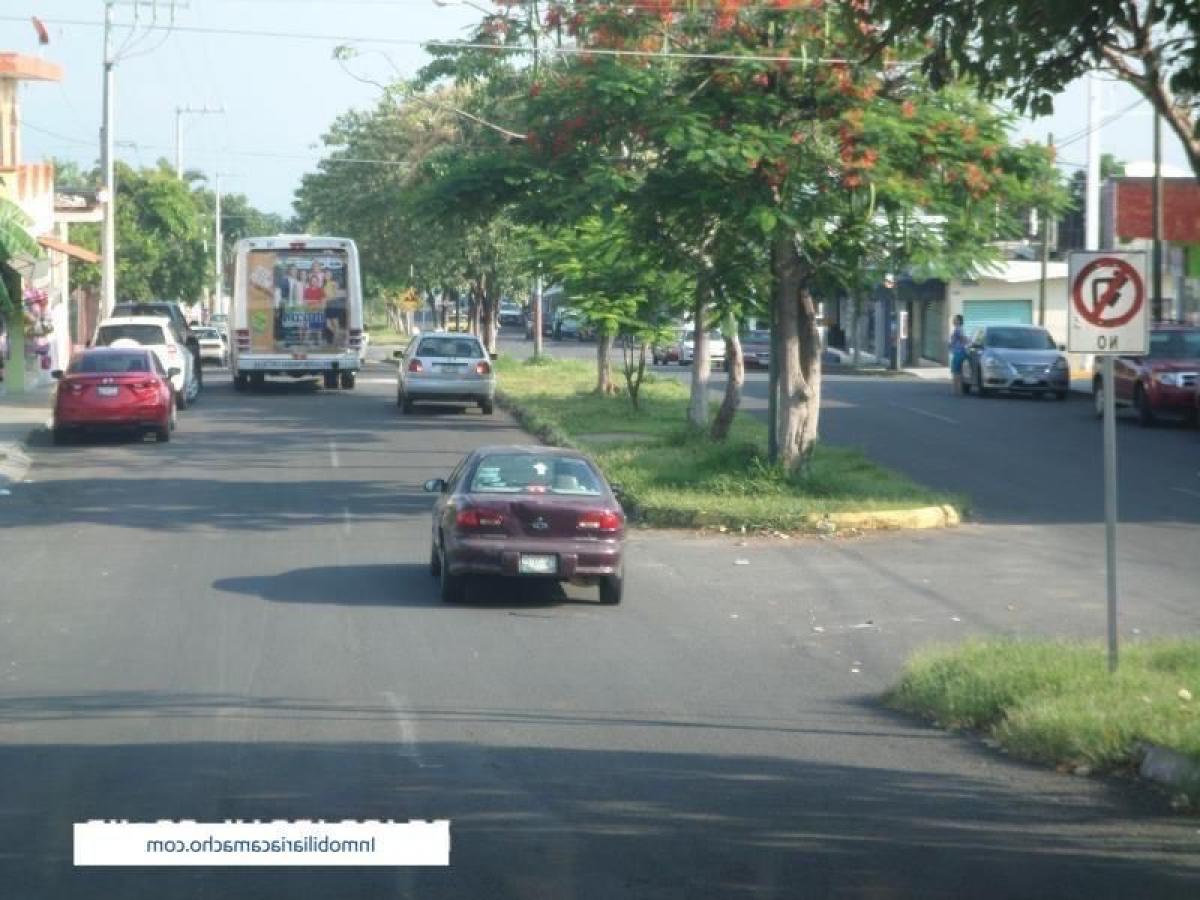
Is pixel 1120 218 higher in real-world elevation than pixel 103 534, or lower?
higher

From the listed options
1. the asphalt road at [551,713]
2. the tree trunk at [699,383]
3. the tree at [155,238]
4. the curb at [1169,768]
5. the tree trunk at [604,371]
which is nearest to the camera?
the asphalt road at [551,713]

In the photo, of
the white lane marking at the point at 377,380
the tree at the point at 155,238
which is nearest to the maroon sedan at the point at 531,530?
the white lane marking at the point at 377,380

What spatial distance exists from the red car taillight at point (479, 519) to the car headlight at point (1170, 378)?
20.6 metres

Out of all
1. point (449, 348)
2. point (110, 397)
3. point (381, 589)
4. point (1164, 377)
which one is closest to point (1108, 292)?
point (381, 589)

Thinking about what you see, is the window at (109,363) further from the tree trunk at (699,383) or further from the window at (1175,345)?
the window at (1175,345)

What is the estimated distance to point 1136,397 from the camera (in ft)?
111

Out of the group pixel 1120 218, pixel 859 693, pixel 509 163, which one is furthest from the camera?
pixel 1120 218

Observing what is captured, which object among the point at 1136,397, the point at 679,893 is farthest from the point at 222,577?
the point at 1136,397

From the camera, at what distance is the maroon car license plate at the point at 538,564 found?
609 inches

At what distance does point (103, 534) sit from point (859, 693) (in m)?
11.2

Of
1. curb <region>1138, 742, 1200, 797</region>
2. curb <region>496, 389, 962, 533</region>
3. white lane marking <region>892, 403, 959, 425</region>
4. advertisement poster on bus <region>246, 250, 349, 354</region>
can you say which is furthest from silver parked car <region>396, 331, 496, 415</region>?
curb <region>1138, 742, 1200, 797</region>

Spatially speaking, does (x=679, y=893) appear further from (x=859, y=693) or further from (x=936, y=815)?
(x=859, y=693)

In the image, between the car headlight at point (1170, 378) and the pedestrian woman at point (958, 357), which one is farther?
the pedestrian woman at point (958, 357)

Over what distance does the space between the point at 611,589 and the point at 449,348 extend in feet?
71.5
